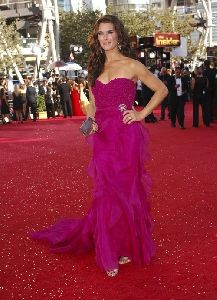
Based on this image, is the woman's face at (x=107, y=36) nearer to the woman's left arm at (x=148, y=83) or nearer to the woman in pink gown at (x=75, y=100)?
the woman's left arm at (x=148, y=83)

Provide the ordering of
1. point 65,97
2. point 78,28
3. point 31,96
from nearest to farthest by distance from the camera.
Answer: point 31,96 → point 65,97 → point 78,28

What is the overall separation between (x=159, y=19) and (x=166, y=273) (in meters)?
44.3

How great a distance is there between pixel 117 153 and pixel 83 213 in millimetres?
1859

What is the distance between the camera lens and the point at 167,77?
49.0 feet

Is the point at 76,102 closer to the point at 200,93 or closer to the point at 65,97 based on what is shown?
the point at 65,97

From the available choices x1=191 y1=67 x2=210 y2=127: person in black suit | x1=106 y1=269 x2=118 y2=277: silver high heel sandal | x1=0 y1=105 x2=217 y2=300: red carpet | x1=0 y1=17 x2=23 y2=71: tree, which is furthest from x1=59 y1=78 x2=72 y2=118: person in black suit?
x1=106 y1=269 x2=118 y2=277: silver high heel sandal

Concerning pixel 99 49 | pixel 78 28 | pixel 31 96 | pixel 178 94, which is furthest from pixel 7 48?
pixel 99 49

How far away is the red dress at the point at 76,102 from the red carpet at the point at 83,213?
11489 millimetres

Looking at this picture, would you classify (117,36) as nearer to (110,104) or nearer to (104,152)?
(110,104)

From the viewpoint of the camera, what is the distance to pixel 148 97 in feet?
53.6

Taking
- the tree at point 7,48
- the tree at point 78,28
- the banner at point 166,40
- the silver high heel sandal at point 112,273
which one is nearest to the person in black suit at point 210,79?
the silver high heel sandal at point 112,273

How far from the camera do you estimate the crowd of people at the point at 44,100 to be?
19.4 meters

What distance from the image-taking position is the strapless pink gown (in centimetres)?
373

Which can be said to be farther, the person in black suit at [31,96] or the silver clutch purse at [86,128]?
the person in black suit at [31,96]
